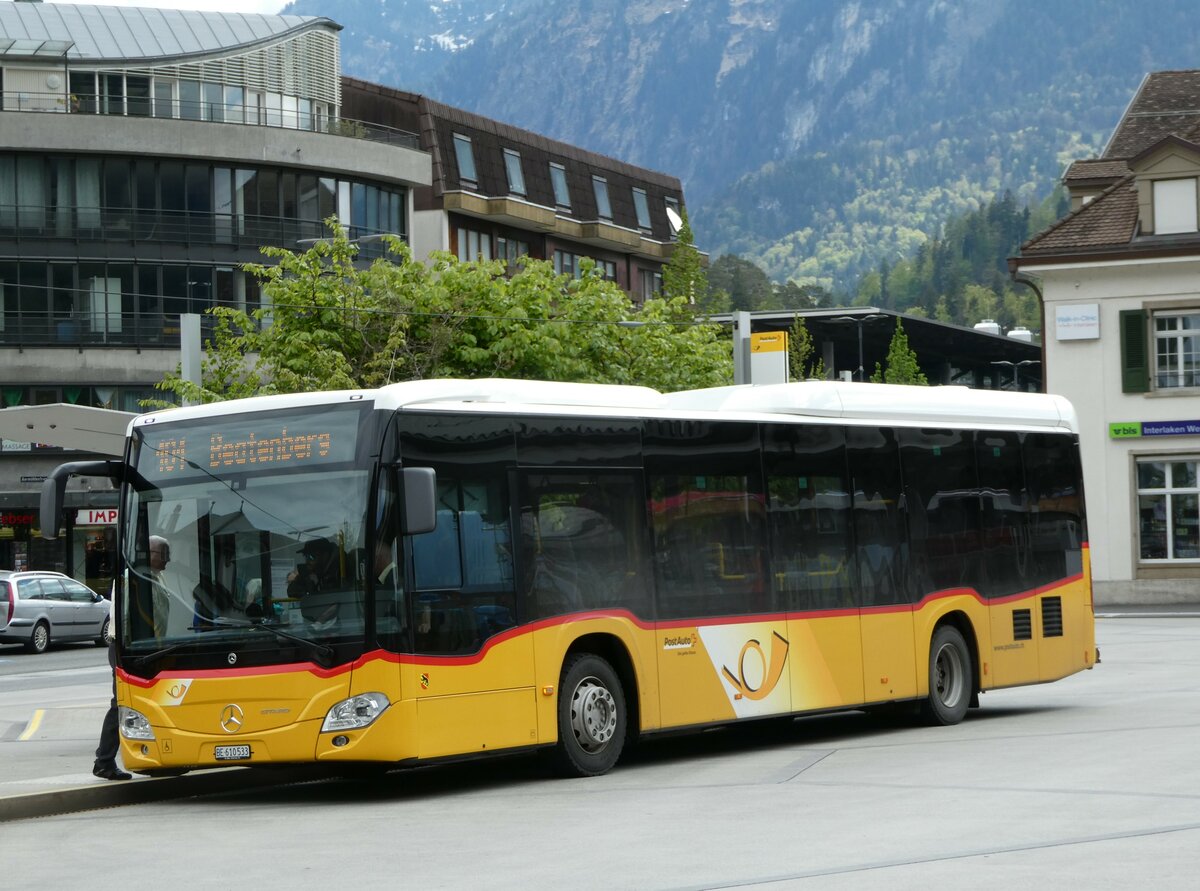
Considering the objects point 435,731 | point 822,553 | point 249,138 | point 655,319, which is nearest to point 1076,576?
point 822,553

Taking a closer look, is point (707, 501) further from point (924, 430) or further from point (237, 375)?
point (237, 375)

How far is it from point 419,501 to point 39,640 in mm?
29575

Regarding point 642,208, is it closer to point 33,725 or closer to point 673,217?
point 673,217

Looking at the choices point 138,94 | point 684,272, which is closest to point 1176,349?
point 138,94

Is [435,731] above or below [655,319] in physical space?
below

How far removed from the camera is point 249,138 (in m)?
55.7

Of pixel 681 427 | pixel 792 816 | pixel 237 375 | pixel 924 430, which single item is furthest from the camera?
pixel 237 375

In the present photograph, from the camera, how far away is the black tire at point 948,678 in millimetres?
17562

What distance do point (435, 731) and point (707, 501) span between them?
11.5ft

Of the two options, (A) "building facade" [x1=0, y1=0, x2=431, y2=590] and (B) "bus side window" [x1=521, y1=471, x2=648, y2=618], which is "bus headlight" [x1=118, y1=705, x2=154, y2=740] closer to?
(B) "bus side window" [x1=521, y1=471, x2=648, y2=618]

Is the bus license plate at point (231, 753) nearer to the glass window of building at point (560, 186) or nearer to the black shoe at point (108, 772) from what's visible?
the black shoe at point (108, 772)

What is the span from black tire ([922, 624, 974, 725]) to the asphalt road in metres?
0.85

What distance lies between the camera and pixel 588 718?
13758 millimetres

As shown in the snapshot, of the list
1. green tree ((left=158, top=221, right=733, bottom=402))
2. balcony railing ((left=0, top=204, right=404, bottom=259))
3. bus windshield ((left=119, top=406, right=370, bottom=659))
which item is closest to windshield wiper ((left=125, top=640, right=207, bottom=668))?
bus windshield ((left=119, top=406, right=370, bottom=659))
